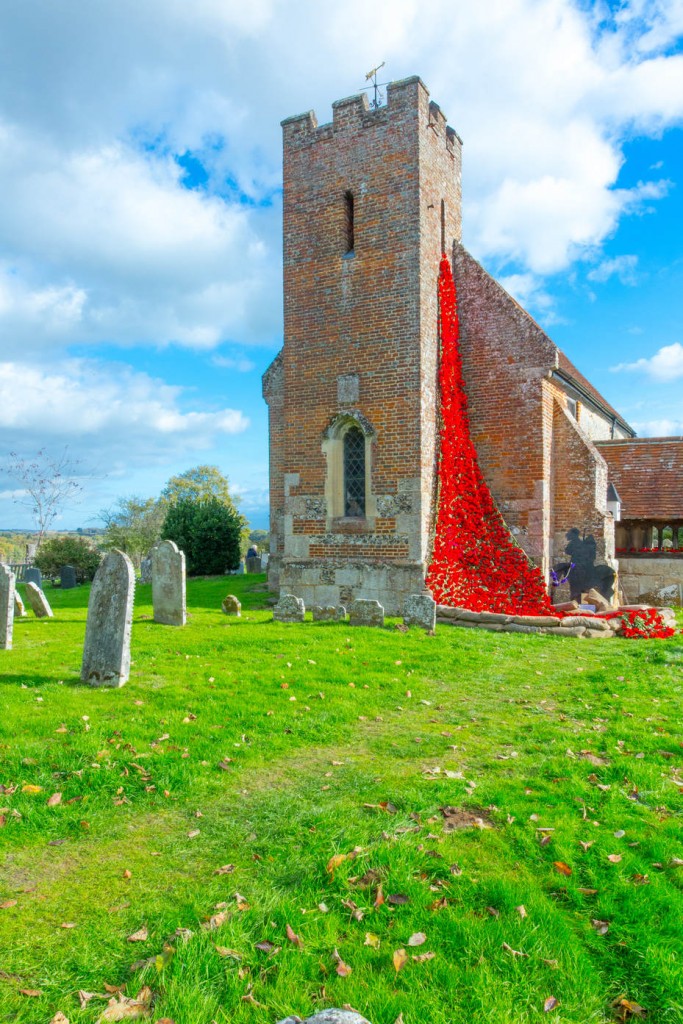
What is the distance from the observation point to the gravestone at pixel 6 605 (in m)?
9.73

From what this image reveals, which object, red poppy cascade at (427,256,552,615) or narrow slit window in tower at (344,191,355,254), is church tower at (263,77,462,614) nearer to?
narrow slit window in tower at (344,191,355,254)

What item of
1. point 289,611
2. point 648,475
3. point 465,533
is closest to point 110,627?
point 289,611

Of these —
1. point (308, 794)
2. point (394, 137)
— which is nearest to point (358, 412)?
point (394, 137)

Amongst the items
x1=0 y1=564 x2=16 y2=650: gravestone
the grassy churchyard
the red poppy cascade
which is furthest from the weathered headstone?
x1=0 y1=564 x2=16 y2=650: gravestone

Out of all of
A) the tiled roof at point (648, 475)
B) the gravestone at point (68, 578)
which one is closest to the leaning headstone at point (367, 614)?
the tiled roof at point (648, 475)

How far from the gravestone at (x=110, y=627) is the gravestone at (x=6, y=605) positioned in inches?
101

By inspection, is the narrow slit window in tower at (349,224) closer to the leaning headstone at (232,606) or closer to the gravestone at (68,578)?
the leaning headstone at (232,606)

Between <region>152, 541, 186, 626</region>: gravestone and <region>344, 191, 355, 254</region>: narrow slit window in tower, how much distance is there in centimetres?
845

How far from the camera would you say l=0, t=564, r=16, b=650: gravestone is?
9.73m

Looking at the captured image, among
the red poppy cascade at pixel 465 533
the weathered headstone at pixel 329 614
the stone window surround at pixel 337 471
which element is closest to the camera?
the weathered headstone at pixel 329 614

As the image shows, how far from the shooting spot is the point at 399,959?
10.7 feet

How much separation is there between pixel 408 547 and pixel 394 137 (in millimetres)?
9440

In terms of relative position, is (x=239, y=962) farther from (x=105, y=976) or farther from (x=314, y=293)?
(x=314, y=293)

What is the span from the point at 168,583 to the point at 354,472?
17.1 feet
